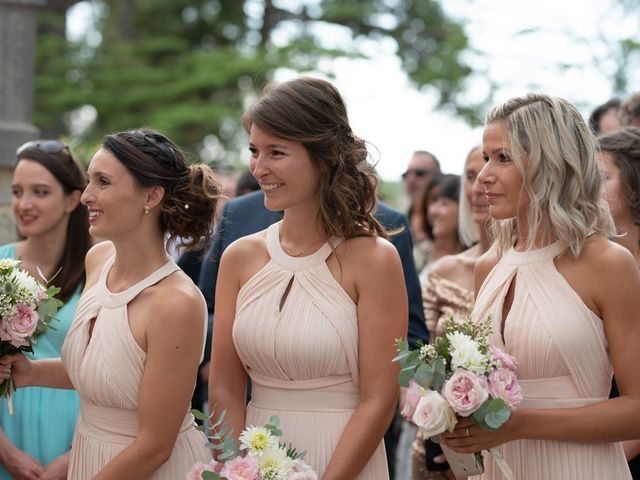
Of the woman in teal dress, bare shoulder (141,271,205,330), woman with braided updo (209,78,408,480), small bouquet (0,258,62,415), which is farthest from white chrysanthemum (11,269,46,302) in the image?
woman with braided updo (209,78,408,480)

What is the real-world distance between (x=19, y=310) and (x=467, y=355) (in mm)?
2005

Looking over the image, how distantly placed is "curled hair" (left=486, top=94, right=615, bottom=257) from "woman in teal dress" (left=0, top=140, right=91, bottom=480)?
8.34 feet

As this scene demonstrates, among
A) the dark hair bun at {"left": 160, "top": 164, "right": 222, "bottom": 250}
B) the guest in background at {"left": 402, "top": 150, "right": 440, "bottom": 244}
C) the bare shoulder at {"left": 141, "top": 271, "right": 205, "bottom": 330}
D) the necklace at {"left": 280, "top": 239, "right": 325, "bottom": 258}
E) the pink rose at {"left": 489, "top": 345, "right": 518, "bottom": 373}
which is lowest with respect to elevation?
the pink rose at {"left": 489, "top": 345, "right": 518, "bottom": 373}

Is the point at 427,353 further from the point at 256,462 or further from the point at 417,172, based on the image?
the point at 417,172

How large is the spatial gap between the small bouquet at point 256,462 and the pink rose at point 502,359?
785 millimetres

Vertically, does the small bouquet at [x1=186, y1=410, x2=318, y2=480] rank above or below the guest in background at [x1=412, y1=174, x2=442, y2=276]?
below

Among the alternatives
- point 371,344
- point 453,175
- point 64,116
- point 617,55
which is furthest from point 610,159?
point 64,116

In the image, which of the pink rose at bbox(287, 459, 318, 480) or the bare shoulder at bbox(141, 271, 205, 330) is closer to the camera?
the pink rose at bbox(287, 459, 318, 480)

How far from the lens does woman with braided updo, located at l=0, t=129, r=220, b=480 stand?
4.04 metres

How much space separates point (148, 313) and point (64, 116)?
15043 millimetres

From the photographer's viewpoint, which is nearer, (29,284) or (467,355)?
(467,355)

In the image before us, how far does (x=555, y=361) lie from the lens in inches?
152

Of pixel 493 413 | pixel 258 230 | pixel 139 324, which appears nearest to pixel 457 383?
pixel 493 413

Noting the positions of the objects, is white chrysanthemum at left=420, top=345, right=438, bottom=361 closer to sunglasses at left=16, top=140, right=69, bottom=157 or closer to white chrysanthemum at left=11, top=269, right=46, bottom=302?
white chrysanthemum at left=11, top=269, right=46, bottom=302
